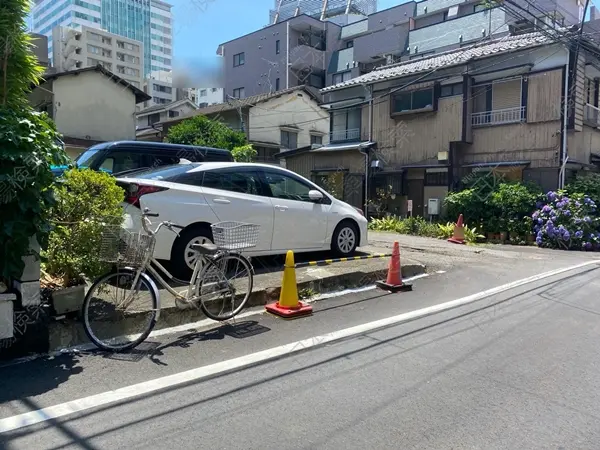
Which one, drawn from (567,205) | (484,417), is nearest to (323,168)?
(567,205)

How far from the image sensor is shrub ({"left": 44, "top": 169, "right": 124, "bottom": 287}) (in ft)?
15.2

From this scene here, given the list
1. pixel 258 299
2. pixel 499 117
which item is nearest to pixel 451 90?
pixel 499 117

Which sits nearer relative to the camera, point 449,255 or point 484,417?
point 484,417

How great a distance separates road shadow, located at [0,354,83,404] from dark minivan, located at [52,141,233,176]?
4432 mm

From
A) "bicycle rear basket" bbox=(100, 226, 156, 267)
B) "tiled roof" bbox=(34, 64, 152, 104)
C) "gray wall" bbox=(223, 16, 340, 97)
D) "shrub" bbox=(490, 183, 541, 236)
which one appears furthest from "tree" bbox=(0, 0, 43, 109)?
"gray wall" bbox=(223, 16, 340, 97)

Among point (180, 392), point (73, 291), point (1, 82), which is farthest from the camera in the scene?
point (73, 291)

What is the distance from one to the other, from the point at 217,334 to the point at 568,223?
1245cm

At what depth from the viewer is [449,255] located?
10.8 m

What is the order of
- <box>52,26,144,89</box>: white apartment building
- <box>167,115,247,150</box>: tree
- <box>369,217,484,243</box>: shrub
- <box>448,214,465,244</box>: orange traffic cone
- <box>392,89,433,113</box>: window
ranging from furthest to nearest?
<box>52,26,144,89</box>: white apartment building < <box>167,115,247,150</box>: tree < <box>392,89,433,113</box>: window < <box>369,217,484,243</box>: shrub < <box>448,214,465,244</box>: orange traffic cone

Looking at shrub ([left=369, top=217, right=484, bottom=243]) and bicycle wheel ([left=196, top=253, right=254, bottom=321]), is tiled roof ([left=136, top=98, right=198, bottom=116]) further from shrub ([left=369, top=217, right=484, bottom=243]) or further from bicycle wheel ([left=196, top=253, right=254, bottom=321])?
bicycle wheel ([left=196, top=253, right=254, bottom=321])

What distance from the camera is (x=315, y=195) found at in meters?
7.39

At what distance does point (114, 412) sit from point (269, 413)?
103 cm

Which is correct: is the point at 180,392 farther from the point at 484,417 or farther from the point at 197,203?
the point at 197,203

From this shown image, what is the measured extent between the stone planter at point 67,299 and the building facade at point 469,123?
14900mm
